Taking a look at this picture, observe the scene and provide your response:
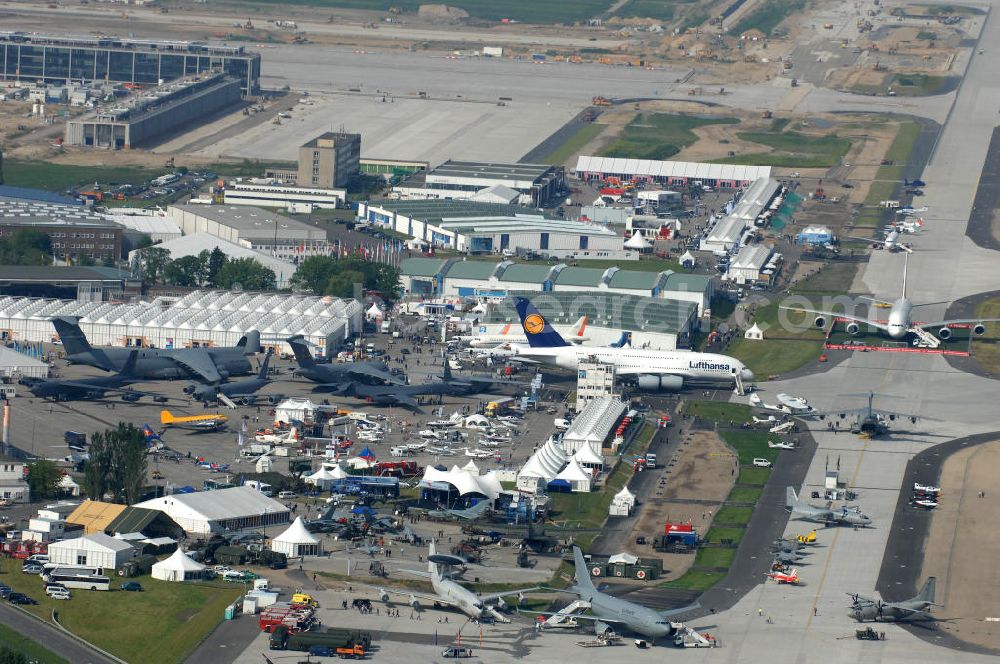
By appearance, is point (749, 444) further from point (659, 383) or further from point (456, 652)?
point (456, 652)

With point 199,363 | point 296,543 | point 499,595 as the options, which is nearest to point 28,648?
point 296,543

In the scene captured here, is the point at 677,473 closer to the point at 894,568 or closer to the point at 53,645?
the point at 894,568

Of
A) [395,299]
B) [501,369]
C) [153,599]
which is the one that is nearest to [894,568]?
[153,599]

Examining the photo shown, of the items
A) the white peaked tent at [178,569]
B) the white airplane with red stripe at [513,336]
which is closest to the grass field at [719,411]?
the white airplane with red stripe at [513,336]

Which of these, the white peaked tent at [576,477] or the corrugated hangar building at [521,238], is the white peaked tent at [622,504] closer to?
the white peaked tent at [576,477]

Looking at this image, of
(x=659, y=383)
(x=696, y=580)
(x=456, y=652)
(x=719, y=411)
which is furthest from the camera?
→ (x=659, y=383)
